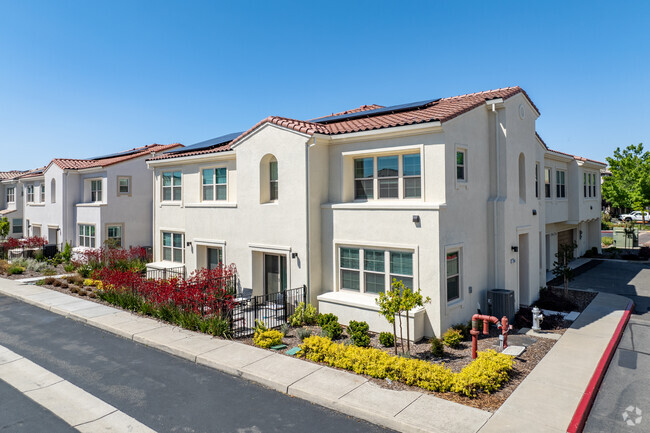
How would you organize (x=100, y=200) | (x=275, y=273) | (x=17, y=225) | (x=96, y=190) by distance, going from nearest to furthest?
(x=275, y=273)
(x=100, y=200)
(x=96, y=190)
(x=17, y=225)

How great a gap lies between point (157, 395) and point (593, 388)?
8.99 m

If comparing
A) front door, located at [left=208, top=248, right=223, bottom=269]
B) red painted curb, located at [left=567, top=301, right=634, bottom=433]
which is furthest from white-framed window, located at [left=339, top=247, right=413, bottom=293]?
front door, located at [left=208, top=248, right=223, bottom=269]

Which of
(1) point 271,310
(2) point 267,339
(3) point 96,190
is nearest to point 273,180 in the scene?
(1) point 271,310

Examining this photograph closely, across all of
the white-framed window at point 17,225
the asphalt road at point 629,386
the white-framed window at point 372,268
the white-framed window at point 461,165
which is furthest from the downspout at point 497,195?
the white-framed window at point 17,225

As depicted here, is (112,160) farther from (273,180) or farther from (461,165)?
(461,165)

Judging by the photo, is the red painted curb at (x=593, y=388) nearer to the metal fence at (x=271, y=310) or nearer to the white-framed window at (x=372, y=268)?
the white-framed window at (x=372, y=268)

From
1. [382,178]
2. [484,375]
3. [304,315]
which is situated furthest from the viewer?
[304,315]

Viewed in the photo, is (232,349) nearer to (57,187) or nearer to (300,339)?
(300,339)

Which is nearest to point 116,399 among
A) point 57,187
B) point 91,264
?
point 91,264

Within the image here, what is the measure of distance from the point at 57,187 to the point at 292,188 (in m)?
22.8

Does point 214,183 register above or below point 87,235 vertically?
above

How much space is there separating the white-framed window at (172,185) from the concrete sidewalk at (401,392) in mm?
7772

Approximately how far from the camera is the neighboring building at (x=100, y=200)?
25.5 meters

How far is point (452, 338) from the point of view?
10.9 m
